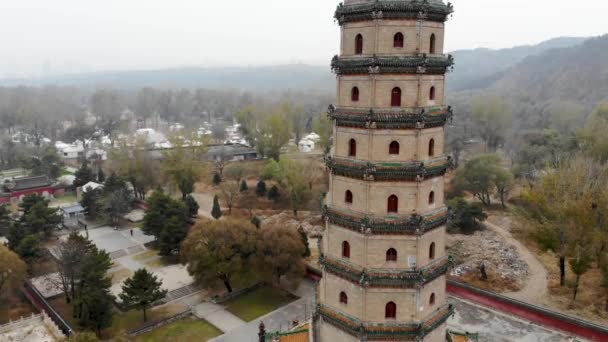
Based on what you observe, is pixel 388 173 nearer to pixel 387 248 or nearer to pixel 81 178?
pixel 387 248

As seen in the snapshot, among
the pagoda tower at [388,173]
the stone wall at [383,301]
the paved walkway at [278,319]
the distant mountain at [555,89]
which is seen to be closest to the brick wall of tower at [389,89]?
the pagoda tower at [388,173]

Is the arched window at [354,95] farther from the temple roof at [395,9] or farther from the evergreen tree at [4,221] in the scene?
the evergreen tree at [4,221]

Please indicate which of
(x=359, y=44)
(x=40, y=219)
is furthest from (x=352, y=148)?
(x=40, y=219)

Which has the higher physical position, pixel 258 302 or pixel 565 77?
pixel 565 77

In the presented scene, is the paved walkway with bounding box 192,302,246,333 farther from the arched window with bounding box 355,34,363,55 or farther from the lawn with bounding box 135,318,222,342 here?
the arched window with bounding box 355,34,363,55

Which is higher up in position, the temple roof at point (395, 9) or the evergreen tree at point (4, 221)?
the temple roof at point (395, 9)

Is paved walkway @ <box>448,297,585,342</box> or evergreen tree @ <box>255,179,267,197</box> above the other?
evergreen tree @ <box>255,179,267,197</box>

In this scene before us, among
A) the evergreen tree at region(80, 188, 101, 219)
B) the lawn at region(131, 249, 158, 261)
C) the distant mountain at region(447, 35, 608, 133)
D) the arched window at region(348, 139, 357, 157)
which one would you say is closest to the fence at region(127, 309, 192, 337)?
the lawn at region(131, 249, 158, 261)
